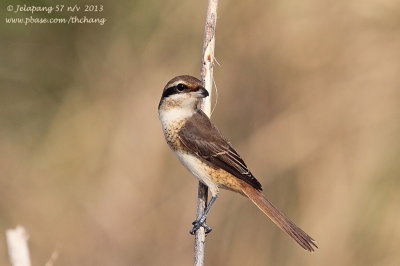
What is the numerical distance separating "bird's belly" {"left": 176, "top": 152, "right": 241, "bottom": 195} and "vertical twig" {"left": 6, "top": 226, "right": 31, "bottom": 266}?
198 cm

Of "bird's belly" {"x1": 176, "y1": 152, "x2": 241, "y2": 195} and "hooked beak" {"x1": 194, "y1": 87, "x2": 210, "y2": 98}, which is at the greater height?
"hooked beak" {"x1": 194, "y1": 87, "x2": 210, "y2": 98}

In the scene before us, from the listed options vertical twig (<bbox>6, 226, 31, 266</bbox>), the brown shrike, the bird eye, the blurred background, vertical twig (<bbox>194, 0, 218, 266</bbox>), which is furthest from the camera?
the blurred background

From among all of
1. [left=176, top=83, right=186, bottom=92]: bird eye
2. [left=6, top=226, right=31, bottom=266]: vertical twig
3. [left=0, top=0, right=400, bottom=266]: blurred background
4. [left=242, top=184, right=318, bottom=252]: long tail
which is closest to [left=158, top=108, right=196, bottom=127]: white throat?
[left=176, top=83, right=186, bottom=92]: bird eye

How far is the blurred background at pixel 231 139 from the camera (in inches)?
247

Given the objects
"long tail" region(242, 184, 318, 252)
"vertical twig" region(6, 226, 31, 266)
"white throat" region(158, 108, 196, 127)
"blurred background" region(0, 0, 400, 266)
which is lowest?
"vertical twig" region(6, 226, 31, 266)

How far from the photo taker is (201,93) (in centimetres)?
471

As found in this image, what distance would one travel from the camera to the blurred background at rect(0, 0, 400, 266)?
6.28 metres

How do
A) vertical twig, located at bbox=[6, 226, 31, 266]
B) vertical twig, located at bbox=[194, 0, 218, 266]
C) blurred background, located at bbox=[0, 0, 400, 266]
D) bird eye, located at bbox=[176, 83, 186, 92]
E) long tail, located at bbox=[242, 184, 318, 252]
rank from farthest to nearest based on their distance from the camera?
blurred background, located at bbox=[0, 0, 400, 266], bird eye, located at bbox=[176, 83, 186, 92], long tail, located at bbox=[242, 184, 318, 252], vertical twig, located at bbox=[194, 0, 218, 266], vertical twig, located at bbox=[6, 226, 31, 266]

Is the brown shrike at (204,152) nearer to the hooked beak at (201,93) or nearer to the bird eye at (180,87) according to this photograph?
the bird eye at (180,87)

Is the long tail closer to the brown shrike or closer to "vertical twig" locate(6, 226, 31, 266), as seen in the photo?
the brown shrike

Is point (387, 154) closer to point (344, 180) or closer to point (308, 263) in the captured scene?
point (344, 180)

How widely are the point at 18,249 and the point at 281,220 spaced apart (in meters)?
2.22

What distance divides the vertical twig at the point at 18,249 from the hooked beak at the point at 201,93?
1839 millimetres

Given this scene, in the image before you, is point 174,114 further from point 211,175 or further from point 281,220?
point 281,220
